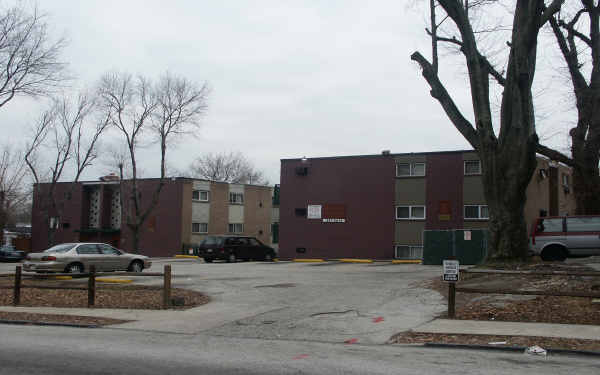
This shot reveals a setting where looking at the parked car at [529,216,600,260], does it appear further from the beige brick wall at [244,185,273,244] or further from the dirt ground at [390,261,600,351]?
the beige brick wall at [244,185,273,244]

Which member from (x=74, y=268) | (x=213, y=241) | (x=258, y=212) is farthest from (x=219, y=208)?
(x=74, y=268)

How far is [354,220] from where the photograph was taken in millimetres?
35781

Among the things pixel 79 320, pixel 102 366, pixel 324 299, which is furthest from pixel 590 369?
pixel 79 320

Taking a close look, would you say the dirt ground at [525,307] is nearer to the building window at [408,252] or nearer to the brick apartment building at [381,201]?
the brick apartment building at [381,201]

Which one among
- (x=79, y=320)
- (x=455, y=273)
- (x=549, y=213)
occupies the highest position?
(x=549, y=213)

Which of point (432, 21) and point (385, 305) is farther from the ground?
point (432, 21)

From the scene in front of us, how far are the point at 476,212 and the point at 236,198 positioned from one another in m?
22.8

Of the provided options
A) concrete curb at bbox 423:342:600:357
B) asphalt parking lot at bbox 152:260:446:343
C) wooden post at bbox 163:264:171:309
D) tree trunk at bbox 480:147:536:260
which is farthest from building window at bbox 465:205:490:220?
concrete curb at bbox 423:342:600:357

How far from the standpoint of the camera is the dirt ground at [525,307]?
31.7 feet

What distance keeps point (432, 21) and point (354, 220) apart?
54.9 feet

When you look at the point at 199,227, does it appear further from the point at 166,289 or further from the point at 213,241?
the point at 166,289

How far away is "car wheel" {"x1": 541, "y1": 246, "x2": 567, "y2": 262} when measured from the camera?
23.2 meters

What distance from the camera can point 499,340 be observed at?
9.66m

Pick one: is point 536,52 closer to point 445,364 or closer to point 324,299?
point 324,299
